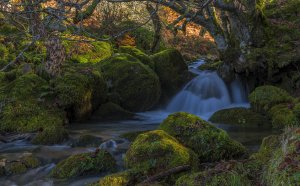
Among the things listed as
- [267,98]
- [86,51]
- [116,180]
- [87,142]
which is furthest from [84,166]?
[86,51]

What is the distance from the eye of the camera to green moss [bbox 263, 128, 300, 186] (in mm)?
2992

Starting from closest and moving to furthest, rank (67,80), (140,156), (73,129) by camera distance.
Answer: (140,156) < (73,129) < (67,80)

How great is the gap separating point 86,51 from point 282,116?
29.7ft

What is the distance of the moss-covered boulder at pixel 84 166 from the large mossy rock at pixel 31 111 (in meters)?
2.15

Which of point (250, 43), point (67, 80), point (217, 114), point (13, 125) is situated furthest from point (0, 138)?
point (250, 43)

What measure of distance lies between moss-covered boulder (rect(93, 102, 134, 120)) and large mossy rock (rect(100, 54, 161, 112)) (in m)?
0.64

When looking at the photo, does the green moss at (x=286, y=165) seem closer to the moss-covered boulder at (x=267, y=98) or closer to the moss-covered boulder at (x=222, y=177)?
the moss-covered boulder at (x=222, y=177)

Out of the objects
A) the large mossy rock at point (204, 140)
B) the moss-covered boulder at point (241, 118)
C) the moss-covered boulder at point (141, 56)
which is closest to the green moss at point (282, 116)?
the moss-covered boulder at point (241, 118)

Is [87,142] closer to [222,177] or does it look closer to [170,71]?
[222,177]

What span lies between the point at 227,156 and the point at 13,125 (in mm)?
5285

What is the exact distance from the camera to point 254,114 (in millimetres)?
9602

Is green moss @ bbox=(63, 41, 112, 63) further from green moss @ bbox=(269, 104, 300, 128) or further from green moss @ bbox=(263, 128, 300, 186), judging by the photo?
green moss @ bbox=(263, 128, 300, 186)

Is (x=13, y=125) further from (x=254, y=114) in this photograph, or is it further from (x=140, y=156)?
(x=254, y=114)

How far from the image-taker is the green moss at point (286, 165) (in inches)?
118
